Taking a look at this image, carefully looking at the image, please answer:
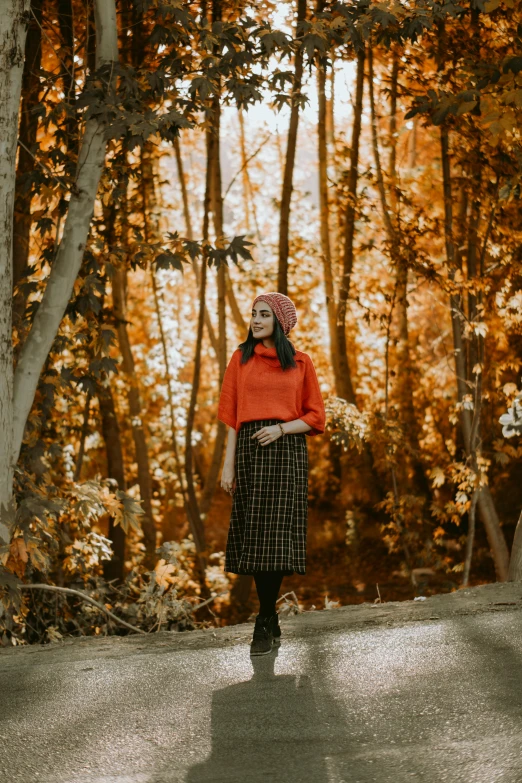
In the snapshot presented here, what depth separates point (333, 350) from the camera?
1473 cm

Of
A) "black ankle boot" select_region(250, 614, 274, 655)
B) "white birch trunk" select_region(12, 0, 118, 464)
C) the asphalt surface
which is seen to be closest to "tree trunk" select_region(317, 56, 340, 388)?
"white birch trunk" select_region(12, 0, 118, 464)

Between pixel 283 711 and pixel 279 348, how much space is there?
5.68ft

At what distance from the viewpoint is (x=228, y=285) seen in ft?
50.1

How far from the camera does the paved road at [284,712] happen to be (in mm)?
3152

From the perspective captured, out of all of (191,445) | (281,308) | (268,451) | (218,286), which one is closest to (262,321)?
(281,308)

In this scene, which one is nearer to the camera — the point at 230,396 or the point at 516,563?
the point at 230,396

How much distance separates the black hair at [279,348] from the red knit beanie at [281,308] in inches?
0.9

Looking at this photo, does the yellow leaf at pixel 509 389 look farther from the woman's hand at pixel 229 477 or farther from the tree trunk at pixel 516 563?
the woman's hand at pixel 229 477

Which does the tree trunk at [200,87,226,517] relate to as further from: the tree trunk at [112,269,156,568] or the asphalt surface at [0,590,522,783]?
the asphalt surface at [0,590,522,783]

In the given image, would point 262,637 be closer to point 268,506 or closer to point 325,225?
point 268,506

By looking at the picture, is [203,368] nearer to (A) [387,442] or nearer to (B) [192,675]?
(A) [387,442]

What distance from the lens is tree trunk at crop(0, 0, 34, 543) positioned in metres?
5.30

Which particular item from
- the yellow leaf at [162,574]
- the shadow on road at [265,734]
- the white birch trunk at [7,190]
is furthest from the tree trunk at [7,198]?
the shadow on road at [265,734]

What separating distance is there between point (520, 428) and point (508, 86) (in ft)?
8.10
